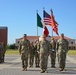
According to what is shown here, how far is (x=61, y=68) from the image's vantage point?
1741 centimetres

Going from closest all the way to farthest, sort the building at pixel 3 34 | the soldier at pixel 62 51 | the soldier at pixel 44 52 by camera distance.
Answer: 1. the soldier at pixel 44 52
2. the soldier at pixel 62 51
3. the building at pixel 3 34

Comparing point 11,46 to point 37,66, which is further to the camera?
point 11,46

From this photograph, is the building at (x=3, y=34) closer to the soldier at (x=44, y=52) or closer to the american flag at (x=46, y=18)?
the american flag at (x=46, y=18)

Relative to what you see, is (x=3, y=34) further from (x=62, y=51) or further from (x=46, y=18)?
(x=62, y=51)

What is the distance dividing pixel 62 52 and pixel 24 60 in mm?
2226

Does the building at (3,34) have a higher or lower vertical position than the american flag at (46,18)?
higher

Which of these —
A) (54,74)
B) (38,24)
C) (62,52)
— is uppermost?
(38,24)

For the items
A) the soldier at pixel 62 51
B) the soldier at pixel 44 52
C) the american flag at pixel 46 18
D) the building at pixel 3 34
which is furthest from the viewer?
the building at pixel 3 34

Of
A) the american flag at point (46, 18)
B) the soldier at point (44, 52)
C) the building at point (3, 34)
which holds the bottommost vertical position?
the soldier at point (44, 52)

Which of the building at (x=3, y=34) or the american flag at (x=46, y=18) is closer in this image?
the american flag at (x=46, y=18)

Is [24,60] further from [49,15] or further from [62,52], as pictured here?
[49,15]

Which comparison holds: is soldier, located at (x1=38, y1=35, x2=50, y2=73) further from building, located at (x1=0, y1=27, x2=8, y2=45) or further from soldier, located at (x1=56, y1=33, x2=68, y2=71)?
building, located at (x1=0, y1=27, x2=8, y2=45)

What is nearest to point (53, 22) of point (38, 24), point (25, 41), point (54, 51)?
point (38, 24)

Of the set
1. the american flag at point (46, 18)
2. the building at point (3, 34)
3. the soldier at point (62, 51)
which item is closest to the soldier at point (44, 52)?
the soldier at point (62, 51)
